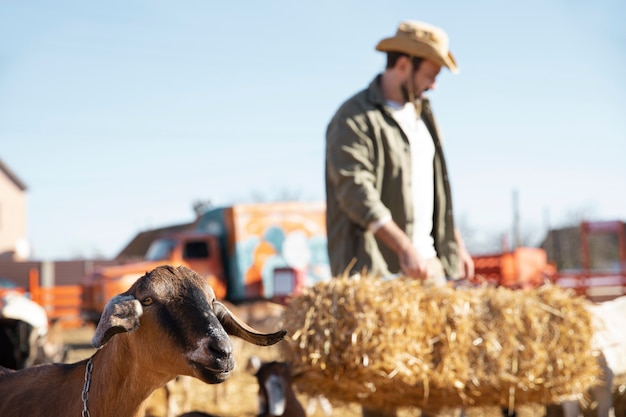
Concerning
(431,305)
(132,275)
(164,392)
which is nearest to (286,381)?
(431,305)

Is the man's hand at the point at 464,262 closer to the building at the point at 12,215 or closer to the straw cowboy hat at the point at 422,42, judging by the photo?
the straw cowboy hat at the point at 422,42

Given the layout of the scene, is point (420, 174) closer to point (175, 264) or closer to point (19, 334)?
point (19, 334)

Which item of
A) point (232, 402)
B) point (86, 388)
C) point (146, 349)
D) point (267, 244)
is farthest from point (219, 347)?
point (267, 244)

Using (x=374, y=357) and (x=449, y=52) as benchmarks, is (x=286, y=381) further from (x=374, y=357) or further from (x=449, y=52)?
(x=449, y=52)

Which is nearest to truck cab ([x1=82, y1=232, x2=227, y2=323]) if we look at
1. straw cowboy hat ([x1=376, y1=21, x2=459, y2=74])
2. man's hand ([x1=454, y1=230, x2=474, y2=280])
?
man's hand ([x1=454, y1=230, x2=474, y2=280])

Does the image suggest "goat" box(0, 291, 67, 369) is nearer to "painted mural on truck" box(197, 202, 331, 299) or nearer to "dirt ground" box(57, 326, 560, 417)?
"dirt ground" box(57, 326, 560, 417)

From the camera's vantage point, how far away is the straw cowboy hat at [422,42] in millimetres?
4539

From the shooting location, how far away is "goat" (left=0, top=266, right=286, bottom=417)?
7.96 feet

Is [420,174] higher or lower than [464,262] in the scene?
higher

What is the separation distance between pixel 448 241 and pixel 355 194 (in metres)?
1.01

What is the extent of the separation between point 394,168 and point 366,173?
0.30 m

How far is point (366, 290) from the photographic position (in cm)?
413

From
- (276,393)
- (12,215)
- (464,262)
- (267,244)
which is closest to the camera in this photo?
(464,262)

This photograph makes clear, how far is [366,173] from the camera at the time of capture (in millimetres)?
4449
